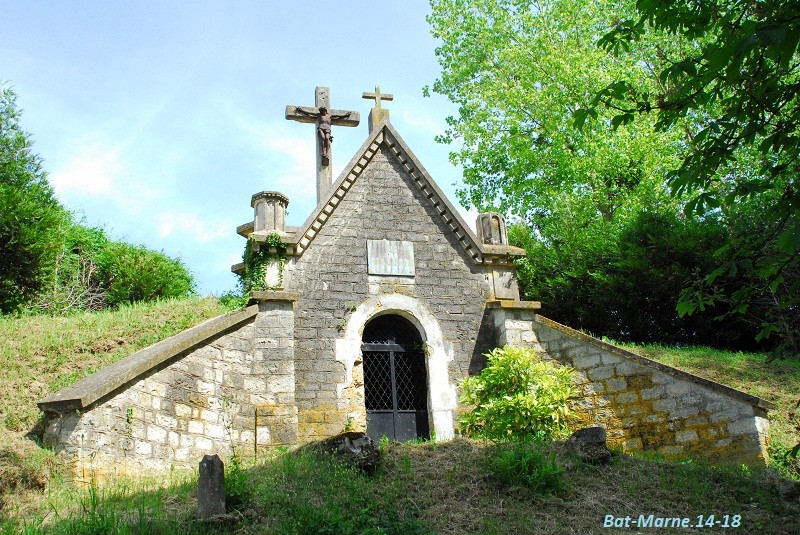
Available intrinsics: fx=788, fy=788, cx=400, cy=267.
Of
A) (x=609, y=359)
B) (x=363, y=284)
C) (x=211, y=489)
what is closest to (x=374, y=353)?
(x=363, y=284)

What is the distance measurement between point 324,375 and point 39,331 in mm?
5602

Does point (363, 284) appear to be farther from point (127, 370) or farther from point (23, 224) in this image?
point (23, 224)

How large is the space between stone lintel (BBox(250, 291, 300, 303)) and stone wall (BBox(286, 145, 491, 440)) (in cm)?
28

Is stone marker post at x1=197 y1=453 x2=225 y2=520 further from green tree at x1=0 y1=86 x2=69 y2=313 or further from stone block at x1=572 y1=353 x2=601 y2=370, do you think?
green tree at x1=0 y1=86 x2=69 y2=313

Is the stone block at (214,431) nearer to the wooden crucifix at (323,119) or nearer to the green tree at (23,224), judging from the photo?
the wooden crucifix at (323,119)

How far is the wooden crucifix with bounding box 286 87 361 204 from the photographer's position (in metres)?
14.8

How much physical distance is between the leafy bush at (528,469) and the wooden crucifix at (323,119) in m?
7.63

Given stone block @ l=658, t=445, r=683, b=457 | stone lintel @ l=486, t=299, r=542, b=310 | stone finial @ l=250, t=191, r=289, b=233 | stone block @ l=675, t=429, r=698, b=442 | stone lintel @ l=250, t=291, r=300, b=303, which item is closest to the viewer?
stone block @ l=675, t=429, r=698, b=442

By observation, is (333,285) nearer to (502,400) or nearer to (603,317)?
(502,400)

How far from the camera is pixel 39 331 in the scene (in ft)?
45.4

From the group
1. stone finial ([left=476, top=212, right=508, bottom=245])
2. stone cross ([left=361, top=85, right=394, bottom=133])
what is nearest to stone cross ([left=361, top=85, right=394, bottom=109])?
stone cross ([left=361, top=85, right=394, bottom=133])

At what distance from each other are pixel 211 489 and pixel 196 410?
11.4ft

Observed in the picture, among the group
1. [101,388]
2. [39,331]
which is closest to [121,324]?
[39,331]

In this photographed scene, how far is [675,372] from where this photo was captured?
11.2 metres
